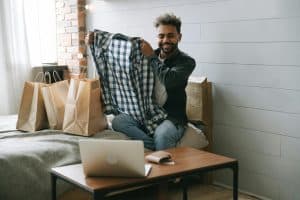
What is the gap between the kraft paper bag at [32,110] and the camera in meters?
3.23

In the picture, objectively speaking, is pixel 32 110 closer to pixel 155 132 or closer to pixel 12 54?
pixel 155 132

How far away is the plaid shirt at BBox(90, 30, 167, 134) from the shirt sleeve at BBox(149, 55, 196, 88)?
6 centimetres

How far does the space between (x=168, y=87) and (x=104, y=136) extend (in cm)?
54

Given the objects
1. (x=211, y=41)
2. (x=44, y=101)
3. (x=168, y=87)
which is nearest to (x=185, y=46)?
(x=211, y=41)

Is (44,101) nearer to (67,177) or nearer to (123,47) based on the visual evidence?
(123,47)

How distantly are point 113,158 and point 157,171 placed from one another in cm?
26

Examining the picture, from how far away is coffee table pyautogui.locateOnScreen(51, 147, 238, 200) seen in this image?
1.95 meters

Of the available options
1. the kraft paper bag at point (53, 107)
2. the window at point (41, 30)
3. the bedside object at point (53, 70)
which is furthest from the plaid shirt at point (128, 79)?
the window at point (41, 30)

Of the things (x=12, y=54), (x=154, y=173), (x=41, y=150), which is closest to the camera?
(x=154, y=173)

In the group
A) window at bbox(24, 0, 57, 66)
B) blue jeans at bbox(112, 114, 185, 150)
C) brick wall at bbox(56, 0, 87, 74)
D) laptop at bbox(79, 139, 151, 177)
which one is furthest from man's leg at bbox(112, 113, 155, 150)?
window at bbox(24, 0, 57, 66)

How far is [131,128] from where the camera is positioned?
10.3 feet

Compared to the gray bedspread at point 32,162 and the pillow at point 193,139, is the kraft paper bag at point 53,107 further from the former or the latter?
the pillow at point 193,139

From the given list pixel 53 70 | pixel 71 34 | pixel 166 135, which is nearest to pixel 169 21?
pixel 166 135

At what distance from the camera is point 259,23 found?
307 centimetres
